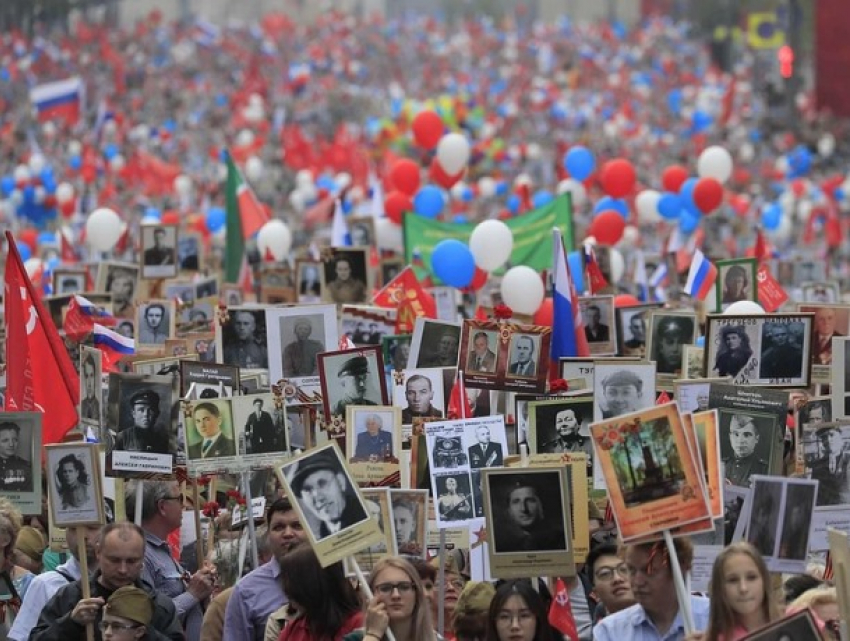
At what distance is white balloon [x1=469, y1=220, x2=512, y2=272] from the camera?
15953 millimetres

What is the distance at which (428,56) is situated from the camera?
228 ft

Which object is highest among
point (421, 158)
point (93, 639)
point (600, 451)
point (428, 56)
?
point (428, 56)

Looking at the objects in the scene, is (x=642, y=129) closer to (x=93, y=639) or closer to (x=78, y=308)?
(x=78, y=308)

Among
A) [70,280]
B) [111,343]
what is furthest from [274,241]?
[111,343]

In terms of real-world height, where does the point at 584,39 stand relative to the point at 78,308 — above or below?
above

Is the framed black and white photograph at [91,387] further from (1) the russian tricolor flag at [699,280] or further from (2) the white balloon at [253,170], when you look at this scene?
(2) the white balloon at [253,170]

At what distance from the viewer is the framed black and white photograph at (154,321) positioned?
13.1 metres

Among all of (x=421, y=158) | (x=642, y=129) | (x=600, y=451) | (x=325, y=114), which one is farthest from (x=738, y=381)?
(x=325, y=114)

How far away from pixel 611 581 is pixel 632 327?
555 centimetres

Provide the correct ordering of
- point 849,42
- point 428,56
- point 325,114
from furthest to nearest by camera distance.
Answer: point 428,56, point 849,42, point 325,114

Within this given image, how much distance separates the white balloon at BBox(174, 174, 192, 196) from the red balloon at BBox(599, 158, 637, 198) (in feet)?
38.9

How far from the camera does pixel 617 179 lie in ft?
69.4

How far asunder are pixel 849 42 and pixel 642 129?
9793 millimetres

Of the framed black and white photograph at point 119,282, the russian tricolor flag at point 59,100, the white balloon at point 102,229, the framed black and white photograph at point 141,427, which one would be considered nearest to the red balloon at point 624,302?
the framed black and white photograph at point 119,282
